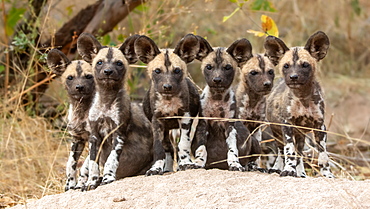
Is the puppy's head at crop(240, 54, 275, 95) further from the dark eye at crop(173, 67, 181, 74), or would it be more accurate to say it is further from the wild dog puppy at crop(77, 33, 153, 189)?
the wild dog puppy at crop(77, 33, 153, 189)

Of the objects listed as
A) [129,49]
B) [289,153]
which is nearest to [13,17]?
[129,49]

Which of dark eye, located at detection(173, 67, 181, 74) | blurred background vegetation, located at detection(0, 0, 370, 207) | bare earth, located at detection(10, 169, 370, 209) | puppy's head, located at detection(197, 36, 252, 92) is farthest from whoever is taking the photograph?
blurred background vegetation, located at detection(0, 0, 370, 207)

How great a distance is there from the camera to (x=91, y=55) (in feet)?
20.5

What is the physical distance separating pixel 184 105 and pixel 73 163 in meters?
1.34

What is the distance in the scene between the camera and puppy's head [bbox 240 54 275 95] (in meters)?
6.13

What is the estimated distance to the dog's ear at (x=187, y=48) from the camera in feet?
19.7

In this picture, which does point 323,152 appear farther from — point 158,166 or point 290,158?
point 158,166

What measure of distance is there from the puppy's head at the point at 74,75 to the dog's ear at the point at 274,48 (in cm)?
187

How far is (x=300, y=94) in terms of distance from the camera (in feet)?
20.1

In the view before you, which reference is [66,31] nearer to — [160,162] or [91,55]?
[91,55]

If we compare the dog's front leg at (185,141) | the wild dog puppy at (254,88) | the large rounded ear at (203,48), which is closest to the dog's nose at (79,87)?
the dog's front leg at (185,141)

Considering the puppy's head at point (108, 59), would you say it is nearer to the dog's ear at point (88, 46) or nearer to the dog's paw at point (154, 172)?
the dog's ear at point (88, 46)

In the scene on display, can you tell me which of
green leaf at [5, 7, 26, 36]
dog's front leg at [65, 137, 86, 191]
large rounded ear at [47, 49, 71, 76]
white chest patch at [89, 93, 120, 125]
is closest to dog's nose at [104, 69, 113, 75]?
white chest patch at [89, 93, 120, 125]

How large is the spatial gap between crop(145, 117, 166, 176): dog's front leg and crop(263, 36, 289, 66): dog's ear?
53.9 inches
